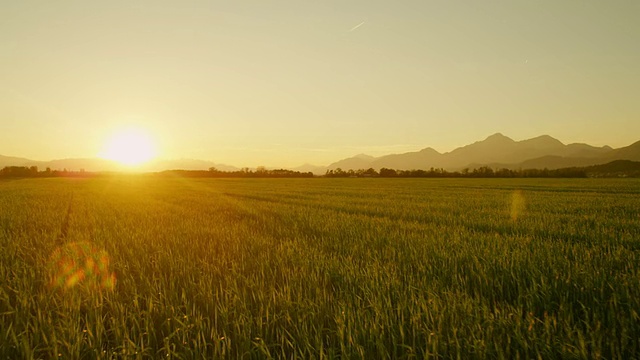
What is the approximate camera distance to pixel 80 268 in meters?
3.65

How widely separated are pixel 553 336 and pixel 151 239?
531 centimetres

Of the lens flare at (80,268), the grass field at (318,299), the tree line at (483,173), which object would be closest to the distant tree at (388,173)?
the tree line at (483,173)

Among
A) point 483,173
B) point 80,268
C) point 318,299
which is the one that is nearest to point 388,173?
point 483,173

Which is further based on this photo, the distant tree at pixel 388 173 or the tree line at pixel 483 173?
the distant tree at pixel 388 173

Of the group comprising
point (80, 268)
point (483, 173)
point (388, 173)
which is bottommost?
point (483, 173)

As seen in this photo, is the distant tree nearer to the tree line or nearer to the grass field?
the tree line

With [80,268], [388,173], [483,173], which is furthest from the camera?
[388,173]

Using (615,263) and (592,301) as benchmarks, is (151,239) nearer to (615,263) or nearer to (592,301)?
(592,301)

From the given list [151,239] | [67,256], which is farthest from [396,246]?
[67,256]

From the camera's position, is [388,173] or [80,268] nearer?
[80,268]

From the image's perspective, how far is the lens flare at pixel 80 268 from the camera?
3.10 metres

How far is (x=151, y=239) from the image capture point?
17.5 ft

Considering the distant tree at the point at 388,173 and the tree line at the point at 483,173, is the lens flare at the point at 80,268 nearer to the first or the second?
the tree line at the point at 483,173

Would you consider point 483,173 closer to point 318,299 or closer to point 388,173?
point 388,173
